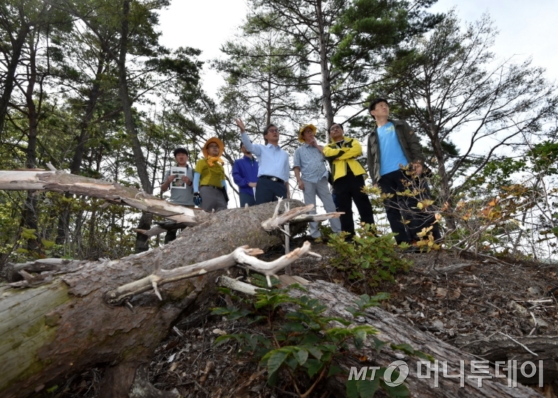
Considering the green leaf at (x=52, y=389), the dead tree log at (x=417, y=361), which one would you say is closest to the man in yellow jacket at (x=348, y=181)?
the dead tree log at (x=417, y=361)

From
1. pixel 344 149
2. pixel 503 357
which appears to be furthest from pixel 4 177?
pixel 503 357

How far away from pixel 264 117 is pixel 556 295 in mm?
11889

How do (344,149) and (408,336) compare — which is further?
(344,149)

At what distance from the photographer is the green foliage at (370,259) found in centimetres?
318

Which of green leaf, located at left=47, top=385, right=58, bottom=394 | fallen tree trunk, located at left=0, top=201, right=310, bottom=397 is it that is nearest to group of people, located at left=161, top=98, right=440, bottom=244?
fallen tree trunk, located at left=0, top=201, right=310, bottom=397

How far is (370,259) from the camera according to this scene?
10.2 ft

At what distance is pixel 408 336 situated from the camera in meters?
1.99

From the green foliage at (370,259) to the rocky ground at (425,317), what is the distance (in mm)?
127

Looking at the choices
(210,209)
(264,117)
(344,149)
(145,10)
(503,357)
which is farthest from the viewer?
(264,117)

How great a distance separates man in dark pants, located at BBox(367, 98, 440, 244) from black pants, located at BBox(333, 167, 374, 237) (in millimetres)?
292

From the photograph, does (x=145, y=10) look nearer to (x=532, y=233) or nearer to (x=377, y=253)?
(x=377, y=253)

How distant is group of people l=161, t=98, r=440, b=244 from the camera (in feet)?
15.3

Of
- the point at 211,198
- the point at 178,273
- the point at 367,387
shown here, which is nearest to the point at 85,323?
the point at 178,273

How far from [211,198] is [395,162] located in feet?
10.1
